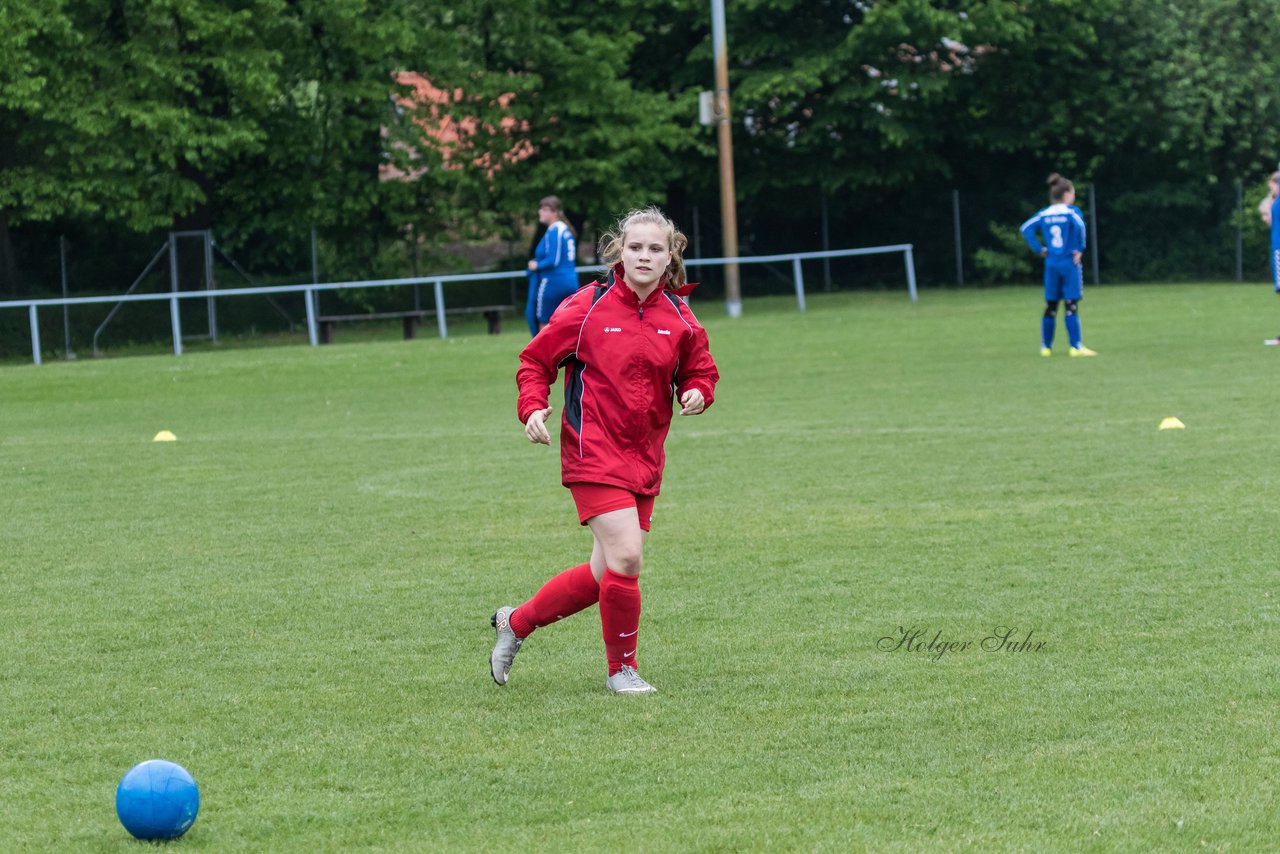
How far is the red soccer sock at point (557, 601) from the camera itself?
590cm

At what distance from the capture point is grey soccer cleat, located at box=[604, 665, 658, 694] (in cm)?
564

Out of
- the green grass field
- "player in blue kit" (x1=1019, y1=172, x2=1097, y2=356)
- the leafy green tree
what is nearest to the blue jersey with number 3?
"player in blue kit" (x1=1019, y1=172, x2=1097, y2=356)

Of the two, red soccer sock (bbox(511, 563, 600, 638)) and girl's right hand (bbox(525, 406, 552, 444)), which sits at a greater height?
girl's right hand (bbox(525, 406, 552, 444))

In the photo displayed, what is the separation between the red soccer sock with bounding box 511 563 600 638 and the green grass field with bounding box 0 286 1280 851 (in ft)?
0.70

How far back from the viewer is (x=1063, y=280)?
745 inches

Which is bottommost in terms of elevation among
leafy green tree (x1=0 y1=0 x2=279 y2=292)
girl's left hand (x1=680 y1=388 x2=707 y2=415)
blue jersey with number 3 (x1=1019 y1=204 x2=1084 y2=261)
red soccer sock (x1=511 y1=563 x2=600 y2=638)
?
red soccer sock (x1=511 y1=563 x2=600 y2=638)

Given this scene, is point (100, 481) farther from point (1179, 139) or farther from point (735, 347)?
point (1179, 139)

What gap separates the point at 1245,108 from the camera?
1371 inches

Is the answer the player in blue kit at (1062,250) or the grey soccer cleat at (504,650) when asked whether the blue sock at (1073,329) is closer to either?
the player in blue kit at (1062,250)

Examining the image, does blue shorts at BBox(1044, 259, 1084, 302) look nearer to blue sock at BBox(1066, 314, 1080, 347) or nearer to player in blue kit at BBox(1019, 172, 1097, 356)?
player in blue kit at BBox(1019, 172, 1097, 356)

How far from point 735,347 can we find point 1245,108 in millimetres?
17061

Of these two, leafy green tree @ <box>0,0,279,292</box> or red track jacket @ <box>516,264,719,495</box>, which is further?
leafy green tree @ <box>0,0,279,292</box>

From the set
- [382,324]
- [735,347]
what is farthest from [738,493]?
[382,324]

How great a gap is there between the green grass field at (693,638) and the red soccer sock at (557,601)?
21 centimetres
